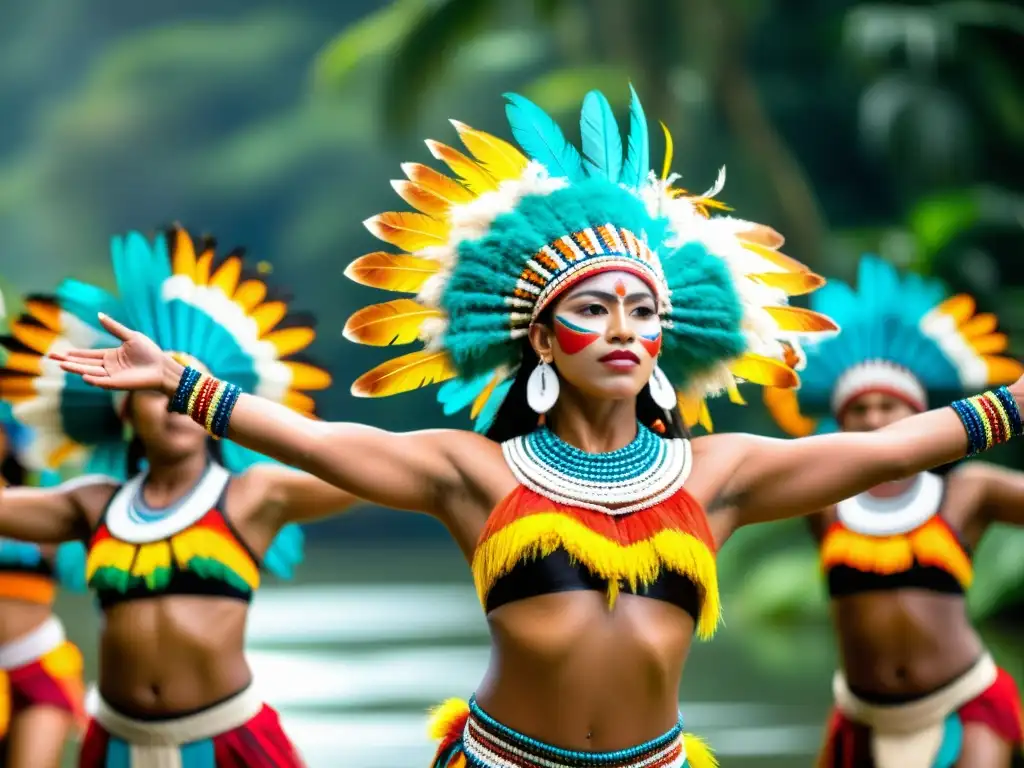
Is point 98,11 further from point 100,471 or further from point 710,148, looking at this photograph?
point 100,471

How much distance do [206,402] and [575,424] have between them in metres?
0.75

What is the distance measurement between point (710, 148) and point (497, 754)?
21542 millimetres

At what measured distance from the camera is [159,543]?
4586mm

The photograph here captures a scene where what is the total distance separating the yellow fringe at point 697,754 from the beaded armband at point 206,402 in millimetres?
1158

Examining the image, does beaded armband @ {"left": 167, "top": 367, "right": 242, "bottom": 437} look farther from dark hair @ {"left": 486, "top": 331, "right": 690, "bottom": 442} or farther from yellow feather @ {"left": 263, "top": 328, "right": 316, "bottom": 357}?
yellow feather @ {"left": 263, "top": 328, "right": 316, "bottom": 357}

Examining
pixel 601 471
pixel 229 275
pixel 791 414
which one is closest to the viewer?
pixel 601 471

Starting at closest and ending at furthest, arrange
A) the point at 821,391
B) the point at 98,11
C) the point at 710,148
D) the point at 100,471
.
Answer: the point at 100,471, the point at 821,391, the point at 710,148, the point at 98,11

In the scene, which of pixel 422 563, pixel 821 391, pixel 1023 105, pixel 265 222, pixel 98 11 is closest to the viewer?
pixel 821 391

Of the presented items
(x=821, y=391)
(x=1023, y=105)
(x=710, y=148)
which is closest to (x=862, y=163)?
(x=710, y=148)

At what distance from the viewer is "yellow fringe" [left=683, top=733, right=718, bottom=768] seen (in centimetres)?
347

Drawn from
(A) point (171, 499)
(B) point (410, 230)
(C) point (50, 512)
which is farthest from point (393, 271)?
(C) point (50, 512)

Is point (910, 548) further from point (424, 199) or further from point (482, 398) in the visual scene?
point (424, 199)

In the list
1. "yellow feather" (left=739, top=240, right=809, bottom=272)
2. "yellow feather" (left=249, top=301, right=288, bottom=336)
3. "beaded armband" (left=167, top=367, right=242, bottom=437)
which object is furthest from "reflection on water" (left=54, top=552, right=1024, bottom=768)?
"yellow feather" (left=739, top=240, right=809, bottom=272)

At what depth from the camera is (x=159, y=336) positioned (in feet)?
16.0
